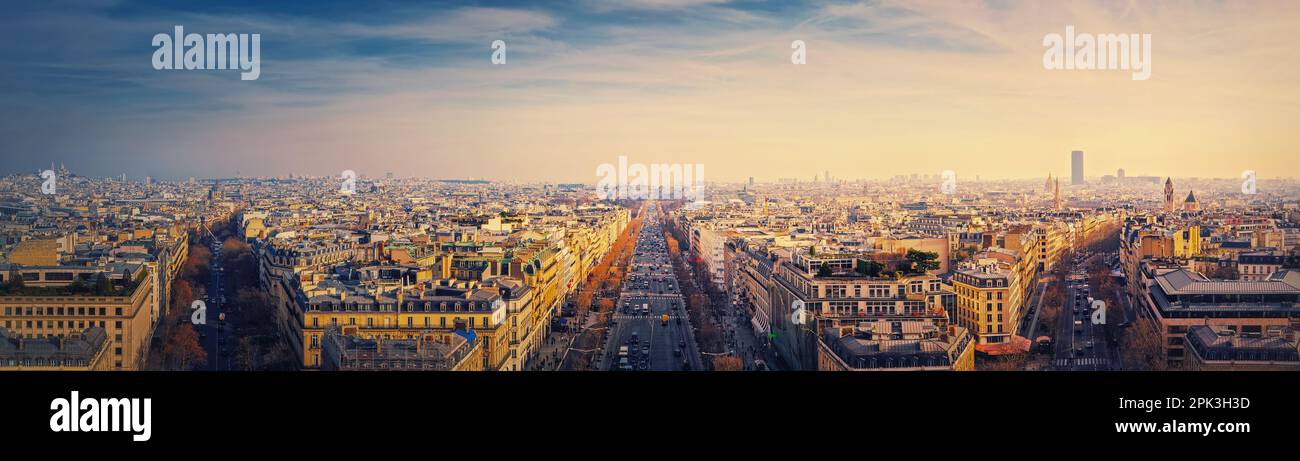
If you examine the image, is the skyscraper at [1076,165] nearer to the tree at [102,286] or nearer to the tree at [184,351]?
the tree at [184,351]

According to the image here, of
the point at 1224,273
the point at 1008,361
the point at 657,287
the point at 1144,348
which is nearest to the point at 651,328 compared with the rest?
the point at 657,287

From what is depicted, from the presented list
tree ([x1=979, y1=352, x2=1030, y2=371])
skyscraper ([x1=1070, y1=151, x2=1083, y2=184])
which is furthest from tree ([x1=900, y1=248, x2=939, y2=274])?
skyscraper ([x1=1070, y1=151, x2=1083, y2=184])

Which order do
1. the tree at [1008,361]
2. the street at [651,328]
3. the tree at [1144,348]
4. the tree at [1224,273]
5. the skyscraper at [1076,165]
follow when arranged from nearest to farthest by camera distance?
the tree at [1144,348]
the street at [651,328]
the tree at [1008,361]
the skyscraper at [1076,165]
the tree at [1224,273]

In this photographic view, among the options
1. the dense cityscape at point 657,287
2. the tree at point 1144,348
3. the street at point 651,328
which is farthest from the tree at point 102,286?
the tree at point 1144,348

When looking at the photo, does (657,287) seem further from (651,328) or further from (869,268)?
(869,268)

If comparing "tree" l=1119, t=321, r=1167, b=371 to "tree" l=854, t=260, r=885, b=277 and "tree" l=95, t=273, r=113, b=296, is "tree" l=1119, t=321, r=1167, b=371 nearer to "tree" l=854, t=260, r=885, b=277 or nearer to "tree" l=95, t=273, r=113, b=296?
"tree" l=854, t=260, r=885, b=277

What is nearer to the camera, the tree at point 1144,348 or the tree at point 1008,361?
the tree at point 1144,348
